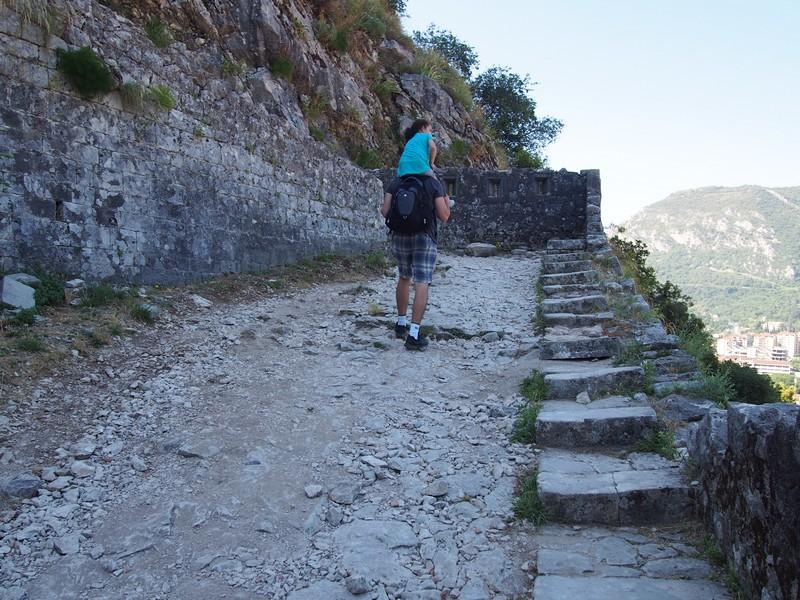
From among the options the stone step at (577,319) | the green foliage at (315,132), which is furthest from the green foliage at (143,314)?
the green foliage at (315,132)

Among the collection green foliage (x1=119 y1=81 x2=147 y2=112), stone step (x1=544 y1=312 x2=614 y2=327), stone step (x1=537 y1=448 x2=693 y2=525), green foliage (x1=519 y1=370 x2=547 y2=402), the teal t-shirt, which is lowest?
stone step (x1=537 y1=448 x2=693 y2=525)

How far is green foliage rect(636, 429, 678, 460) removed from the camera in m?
3.42

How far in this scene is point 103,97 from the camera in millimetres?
6504

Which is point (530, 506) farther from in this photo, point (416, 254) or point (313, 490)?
point (416, 254)

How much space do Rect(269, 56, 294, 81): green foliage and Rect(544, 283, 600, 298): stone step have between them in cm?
812

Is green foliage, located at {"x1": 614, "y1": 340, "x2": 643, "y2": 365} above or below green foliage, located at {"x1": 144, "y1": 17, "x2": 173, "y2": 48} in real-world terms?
below

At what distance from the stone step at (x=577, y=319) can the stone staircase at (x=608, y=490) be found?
1.22m

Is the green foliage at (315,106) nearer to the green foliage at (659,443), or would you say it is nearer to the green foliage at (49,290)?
the green foliage at (49,290)

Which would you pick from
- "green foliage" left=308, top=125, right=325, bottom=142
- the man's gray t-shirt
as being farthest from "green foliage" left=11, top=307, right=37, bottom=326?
"green foliage" left=308, top=125, right=325, bottom=142

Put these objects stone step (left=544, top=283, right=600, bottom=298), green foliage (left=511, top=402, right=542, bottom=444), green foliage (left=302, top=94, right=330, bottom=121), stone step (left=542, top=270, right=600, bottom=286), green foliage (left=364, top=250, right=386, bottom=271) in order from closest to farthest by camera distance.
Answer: green foliage (left=511, top=402, right=542, bottom=444) → stone step (left=544, top=283, right=600, bottom=298) → stone step (left=542, top=270, right=600, bottom=286) → green foliage (left=364, top=250, right=386, bottom=271) → green foliage (left=302, top=94, right=330, bottom=121)

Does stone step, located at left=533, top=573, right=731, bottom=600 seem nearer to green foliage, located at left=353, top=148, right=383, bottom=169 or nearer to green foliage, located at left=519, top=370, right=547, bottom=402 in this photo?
green foliage, located at left=519, top=370, right=547, bottom=402

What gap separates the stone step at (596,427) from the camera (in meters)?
3.67

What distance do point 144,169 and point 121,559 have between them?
5174 millimetres

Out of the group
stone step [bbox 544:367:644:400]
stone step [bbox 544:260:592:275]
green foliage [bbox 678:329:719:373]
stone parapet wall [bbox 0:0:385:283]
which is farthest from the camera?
stone step [bbox 544:260:592:275]
